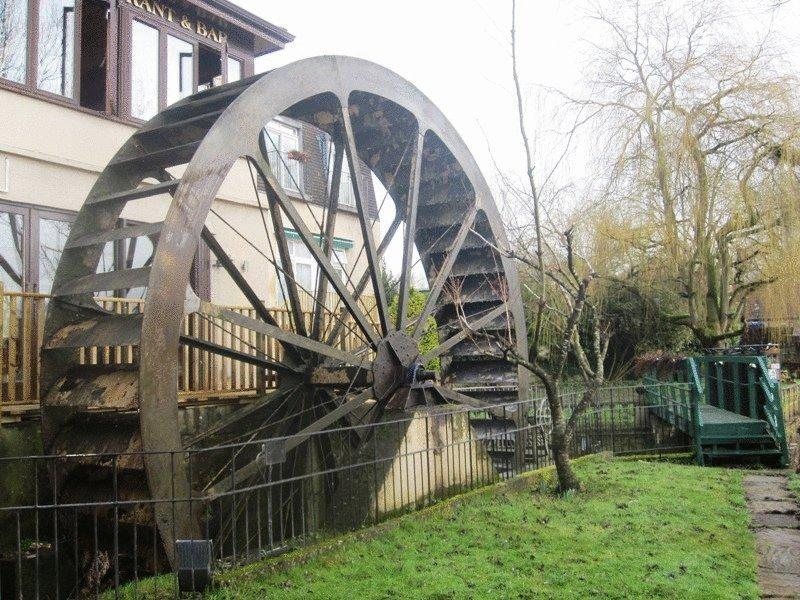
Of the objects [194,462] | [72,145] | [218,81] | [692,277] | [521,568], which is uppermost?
[218,81]

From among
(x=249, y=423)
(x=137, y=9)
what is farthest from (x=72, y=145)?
(x=249, y=423)

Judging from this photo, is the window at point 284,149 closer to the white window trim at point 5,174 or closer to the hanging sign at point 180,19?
the hanging sign at point 180,19

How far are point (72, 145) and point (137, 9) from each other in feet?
6.91

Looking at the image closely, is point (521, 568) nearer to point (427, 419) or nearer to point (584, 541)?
point (584, 541)

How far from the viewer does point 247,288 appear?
7094 mm

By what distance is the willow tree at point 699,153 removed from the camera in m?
13.8

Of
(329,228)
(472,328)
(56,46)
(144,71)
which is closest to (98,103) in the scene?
(56,46)

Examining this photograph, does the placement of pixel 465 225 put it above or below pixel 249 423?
above

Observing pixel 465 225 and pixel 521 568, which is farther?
pixel 465 225

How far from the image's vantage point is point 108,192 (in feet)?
23.2

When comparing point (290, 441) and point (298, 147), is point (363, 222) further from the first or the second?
point (298, 147)

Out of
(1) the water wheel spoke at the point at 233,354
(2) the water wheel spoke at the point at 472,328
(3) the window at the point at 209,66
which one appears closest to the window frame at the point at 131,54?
(3) the window at the point at 209,66

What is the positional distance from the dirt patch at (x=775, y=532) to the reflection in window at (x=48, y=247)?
719cm

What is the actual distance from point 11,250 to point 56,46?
237 centimetres
